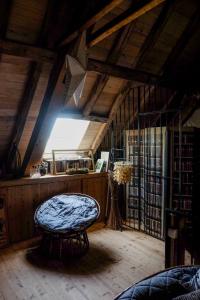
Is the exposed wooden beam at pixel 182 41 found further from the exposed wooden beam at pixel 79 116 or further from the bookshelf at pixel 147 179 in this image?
the exposed wooden beam at pixel 79 116

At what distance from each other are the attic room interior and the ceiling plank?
0.7 inches

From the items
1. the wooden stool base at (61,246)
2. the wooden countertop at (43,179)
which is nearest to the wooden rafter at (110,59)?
the wooden countertop at (43,179)

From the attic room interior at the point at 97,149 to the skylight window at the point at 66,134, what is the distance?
0.02m

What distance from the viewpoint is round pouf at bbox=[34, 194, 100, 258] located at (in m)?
3.21

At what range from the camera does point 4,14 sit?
2377 mm

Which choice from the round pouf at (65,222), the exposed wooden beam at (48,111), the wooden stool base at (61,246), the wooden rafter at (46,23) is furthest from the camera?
the wooden stool base at (61,246)

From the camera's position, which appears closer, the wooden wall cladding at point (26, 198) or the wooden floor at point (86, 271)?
the wooden floor at point (86, 271)

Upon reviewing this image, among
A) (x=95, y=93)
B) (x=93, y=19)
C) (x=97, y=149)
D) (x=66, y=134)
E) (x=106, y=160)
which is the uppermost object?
(x=93, y=19)

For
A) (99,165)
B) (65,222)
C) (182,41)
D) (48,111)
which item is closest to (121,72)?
(182,41)

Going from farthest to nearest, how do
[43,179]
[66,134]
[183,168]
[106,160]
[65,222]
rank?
[106,160], [66,134], [183,168], [43,179], [65,222]

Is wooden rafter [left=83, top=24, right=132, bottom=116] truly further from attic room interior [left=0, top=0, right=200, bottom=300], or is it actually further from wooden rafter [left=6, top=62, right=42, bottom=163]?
wooden rafter [left=6, top=62, right=42, bottom=163]

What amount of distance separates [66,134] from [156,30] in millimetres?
2311

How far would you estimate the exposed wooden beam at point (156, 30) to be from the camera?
304 cm

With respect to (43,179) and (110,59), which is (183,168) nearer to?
(110,59)
